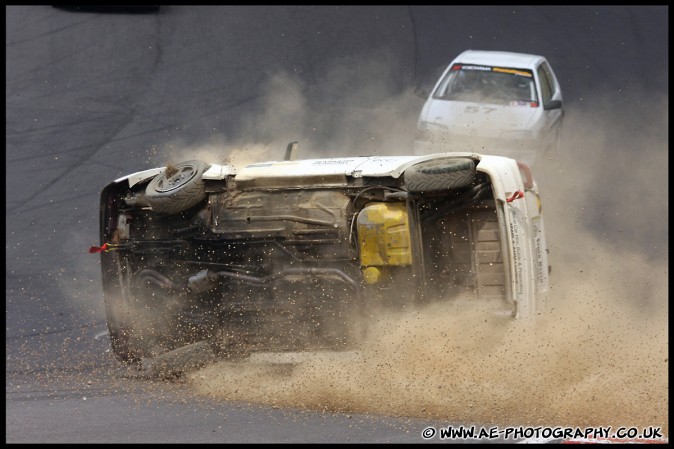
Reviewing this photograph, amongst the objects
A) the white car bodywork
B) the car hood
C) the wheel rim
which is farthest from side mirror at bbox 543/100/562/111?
the wheel rim

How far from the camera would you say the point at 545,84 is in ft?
53.9

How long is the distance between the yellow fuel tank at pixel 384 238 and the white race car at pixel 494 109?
19.5ft

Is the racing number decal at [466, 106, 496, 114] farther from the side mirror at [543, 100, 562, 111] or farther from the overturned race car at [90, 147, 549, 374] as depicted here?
the overturned race car at [90, 147, 549, 374]

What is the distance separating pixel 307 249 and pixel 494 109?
6896 mm

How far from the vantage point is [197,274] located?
9281mm

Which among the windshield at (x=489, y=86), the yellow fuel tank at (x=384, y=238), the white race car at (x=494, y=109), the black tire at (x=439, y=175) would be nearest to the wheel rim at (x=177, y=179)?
the yellow fuel tank at (x=384, y=238)

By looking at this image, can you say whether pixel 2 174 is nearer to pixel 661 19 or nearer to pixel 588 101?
pixel 588 101

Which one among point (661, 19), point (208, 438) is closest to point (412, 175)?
point (208, 438)

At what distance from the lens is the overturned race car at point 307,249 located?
8938 millimetres

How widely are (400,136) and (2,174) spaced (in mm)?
6084

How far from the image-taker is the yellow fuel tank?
8820mm

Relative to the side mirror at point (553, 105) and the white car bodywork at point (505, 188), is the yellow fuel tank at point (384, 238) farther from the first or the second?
the side mirror at point (553, 105)

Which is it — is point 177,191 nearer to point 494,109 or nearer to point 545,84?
point 494,109

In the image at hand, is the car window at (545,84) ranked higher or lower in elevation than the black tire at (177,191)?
lower
